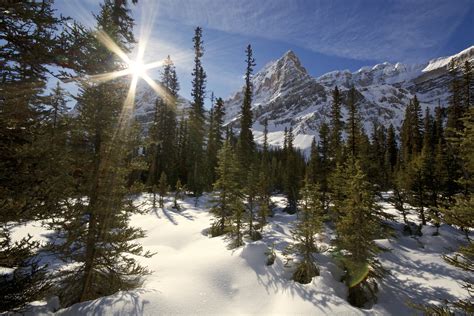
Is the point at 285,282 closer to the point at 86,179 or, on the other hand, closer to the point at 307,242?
the point at 307,242

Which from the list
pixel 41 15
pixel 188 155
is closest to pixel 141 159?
pixel 41 15

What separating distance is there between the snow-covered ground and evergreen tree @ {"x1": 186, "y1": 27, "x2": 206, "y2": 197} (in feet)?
48.7

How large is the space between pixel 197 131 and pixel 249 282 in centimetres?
2915

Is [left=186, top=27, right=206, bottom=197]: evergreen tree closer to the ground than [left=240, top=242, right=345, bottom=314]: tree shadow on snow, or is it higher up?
higher up

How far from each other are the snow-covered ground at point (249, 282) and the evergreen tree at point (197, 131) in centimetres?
1486

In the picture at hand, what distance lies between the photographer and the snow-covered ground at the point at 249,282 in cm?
867

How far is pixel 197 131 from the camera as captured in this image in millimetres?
38375

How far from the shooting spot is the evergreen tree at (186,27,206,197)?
115 ft

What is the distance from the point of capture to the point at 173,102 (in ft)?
133

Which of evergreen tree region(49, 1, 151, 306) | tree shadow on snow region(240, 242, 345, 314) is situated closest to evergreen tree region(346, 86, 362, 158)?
tree shadow on snow region(240, 242, 345, 314)

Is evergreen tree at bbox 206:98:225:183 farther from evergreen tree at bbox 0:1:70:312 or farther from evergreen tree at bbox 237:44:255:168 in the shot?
evergreen tree at bbox 0:1:70:312

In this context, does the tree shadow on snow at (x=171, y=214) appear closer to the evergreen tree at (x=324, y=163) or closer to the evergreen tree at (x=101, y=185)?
the evergreen tree at (x=101, y=185)

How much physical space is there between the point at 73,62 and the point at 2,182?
9.19ft

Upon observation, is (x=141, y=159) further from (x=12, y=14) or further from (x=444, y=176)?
(x=444, y=176)
